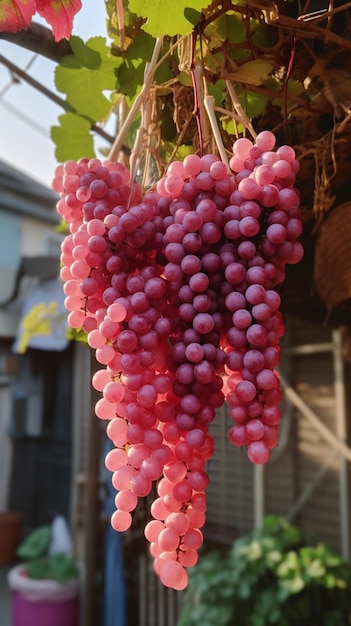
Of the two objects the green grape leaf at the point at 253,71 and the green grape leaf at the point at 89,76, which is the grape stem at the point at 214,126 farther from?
the green grape leaf at the point at 89,76

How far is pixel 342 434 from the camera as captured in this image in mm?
3393

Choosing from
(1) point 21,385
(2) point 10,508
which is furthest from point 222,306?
(2) point 10,508

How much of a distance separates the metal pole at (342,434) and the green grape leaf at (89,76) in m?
2.60

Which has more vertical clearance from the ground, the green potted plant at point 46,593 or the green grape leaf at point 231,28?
the green grape leaf at point 231,28

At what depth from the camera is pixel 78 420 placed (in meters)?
4.93

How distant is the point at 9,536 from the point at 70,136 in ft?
20.2

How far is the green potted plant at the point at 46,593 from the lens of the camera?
404cm

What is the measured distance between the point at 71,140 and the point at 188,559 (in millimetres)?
590

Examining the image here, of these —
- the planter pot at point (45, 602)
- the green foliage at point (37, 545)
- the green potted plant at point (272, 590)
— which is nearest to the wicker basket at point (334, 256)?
the green potted plant at point (272, 590)

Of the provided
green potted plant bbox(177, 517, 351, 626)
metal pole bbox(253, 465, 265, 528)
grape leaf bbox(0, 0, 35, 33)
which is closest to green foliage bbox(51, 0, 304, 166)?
grape leaf bbox(0, 0, 35, 33)

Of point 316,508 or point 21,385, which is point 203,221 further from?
point 21,385

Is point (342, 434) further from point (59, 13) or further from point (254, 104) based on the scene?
point (59, 13)

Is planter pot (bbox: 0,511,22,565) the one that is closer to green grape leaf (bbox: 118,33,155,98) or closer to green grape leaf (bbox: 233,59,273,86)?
green grape leaf (bbox: 118,33,155,98)

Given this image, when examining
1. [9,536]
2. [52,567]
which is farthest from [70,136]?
[9,536]
